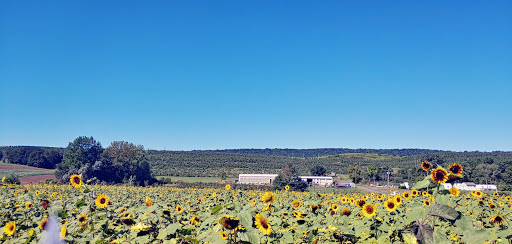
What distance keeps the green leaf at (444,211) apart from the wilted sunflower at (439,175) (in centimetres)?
39

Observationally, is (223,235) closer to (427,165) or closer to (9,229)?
(427,165)

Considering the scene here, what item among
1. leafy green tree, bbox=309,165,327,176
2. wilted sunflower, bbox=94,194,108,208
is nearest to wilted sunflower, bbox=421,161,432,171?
wilted sunflower, bbox=94,194,108,208

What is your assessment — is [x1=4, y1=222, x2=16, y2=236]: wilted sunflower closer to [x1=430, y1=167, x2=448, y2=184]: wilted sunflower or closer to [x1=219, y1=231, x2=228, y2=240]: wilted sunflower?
[x1=219, y1=231, x2=228, y2=240]: wilted sunflower

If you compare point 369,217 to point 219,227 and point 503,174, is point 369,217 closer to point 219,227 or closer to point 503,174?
point 219,227

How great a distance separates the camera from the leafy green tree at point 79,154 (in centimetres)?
6456

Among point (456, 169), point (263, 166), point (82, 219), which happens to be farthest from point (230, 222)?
point (263, 166)

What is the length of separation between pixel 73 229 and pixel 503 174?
9815 cm

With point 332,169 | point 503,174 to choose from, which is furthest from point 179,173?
point 503,174

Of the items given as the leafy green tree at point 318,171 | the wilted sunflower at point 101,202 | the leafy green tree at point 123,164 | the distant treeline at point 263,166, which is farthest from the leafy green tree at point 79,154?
the wilted sunflower at point 101,202

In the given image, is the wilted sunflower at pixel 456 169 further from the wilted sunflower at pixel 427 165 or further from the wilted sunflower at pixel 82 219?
the wilted sunflower at pixel 82 219

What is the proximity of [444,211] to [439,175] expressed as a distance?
1.67ft

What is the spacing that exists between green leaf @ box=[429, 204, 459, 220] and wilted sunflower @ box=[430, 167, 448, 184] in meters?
0.39

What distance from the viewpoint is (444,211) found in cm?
217

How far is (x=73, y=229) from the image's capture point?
3402 millimetres
